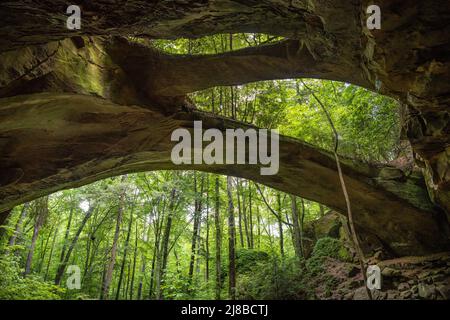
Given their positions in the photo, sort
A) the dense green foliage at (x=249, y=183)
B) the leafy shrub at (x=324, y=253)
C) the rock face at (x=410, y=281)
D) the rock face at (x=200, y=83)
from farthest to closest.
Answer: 1. the leafy shrub at (x=324, y=253)
2. the dense green foliage at (x=249, y=183)
3. the rock face at (x=410, y=281)
4. the rock face at (x=200, y=83)

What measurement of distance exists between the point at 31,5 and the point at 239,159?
16.6 ft

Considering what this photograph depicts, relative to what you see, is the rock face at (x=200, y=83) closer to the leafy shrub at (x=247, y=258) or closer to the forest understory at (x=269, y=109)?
the forest understory at (x=269, y=109)

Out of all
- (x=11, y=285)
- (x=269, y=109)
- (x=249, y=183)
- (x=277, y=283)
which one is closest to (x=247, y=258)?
(x=249, y=183)

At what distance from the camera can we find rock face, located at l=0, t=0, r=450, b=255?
131 inches

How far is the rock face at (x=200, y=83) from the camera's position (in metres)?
3.34

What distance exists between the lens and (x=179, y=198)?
12.4 m

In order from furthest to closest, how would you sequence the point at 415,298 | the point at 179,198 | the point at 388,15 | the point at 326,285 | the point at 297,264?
1. the point at 179,198
2. the point at 297,264
3. the point at 326,285
4. the point at 415,298
5. the point at 388,15

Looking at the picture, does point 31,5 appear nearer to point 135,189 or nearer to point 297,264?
point 297,264

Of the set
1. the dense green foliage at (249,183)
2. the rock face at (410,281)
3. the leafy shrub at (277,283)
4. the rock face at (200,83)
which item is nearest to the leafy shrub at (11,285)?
the dense green foliage at (249,183)

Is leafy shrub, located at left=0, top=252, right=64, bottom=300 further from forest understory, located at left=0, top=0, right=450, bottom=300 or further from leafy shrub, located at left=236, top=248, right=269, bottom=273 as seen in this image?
leafy shrub, located at left=236, top=248, right=269, bottom=273

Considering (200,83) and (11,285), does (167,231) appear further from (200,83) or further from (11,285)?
(200,83)

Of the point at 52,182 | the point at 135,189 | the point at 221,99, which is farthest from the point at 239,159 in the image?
the point at 135,189

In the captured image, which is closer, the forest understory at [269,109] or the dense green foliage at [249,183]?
the forest understory at [269,109]

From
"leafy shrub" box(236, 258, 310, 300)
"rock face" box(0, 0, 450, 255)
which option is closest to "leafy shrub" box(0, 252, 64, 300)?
"rock face" box(0, 0, 450, 255)
